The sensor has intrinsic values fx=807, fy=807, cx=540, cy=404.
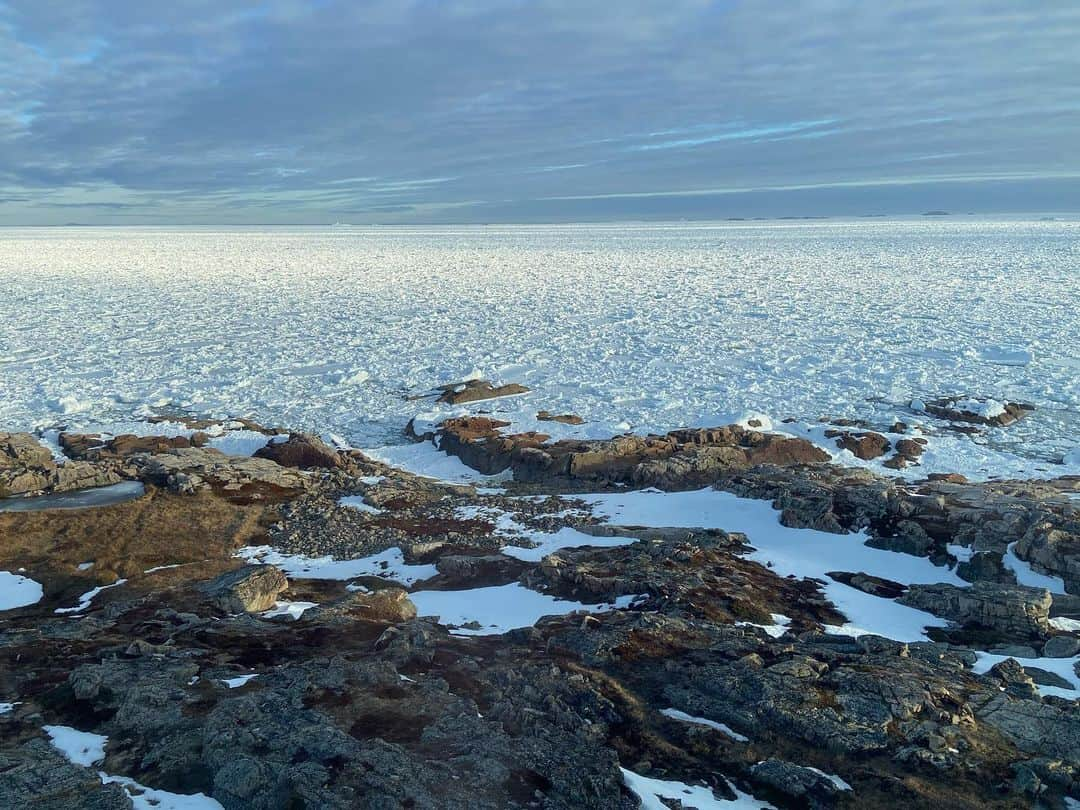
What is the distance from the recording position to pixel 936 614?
656cm

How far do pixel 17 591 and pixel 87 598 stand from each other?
696 mm

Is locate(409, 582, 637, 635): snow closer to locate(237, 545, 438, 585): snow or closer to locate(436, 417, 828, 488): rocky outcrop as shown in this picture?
locate(237, 545, 438, 585): snow

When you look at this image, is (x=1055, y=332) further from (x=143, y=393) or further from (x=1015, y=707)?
(x=143, y=393)

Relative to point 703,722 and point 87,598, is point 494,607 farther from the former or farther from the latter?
point 87,598

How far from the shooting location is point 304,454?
10.8 m

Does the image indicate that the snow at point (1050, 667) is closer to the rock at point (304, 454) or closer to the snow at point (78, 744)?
the snow at point (78, 744)

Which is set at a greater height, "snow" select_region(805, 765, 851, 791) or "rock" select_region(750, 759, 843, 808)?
"rock" select_region(750, 759, 843, 808)

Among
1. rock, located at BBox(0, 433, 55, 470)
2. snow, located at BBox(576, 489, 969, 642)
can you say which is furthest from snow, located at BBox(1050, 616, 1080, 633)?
rock, located at BBox(0, 433, 55, 470)

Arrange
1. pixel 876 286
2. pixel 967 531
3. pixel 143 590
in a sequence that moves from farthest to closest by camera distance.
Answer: pixel 876 286 < pixel 967 531 < pixel 143 590

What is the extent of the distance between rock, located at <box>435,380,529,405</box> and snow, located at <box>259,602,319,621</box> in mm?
7193

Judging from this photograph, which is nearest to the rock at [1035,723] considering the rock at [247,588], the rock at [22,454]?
the rock at [247,588]

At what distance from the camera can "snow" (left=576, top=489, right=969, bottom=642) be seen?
6512 millimetres

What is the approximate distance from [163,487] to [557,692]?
658cm

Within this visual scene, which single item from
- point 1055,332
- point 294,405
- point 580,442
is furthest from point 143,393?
point 1055,332
